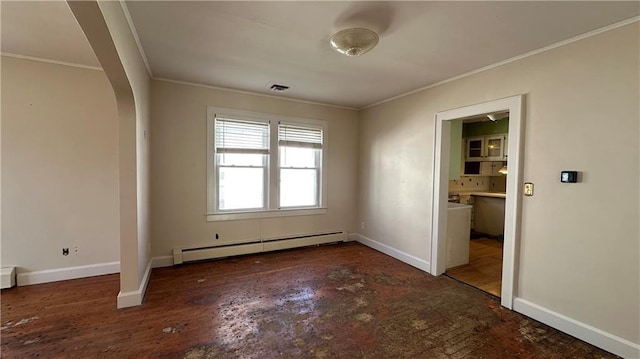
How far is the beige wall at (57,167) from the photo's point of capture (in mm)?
3041

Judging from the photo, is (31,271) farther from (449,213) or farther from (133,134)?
(449,213)

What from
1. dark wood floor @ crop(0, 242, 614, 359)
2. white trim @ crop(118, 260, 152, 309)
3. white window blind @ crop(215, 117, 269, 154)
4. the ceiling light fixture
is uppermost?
the ceiling light fixture

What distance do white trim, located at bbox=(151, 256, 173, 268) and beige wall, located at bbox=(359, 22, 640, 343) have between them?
4.30 meters

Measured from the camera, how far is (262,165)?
440 cm

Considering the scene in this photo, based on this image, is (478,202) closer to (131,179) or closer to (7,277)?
(131,179)

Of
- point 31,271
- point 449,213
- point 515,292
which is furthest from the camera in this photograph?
point 449,213

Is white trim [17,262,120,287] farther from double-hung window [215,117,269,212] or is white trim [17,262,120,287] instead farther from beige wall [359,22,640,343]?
beige wall [359,22,640,343]

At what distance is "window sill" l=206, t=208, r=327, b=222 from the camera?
4094mm

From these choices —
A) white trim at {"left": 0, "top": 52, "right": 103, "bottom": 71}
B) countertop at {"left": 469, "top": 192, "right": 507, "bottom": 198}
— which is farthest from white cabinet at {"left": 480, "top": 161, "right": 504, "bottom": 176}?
white trim at {"left": 0, "top": 52, "right": 103, "bottom": 71}

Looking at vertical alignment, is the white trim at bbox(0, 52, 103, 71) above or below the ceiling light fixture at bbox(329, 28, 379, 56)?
above

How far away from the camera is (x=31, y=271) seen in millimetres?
3135

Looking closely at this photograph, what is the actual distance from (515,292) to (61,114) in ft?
18.0

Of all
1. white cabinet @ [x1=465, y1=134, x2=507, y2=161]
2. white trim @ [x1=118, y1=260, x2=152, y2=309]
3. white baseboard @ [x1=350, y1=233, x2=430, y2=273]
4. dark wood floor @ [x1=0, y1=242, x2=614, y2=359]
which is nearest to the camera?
dark wood floor @ [x1=0, y1=242, x2=614, y2=359]

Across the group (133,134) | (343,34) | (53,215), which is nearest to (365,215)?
(343,34)
